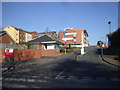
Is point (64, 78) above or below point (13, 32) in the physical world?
below

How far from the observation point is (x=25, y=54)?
19.0 meters

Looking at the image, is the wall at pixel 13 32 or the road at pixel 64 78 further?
the wall at pixel 13 32

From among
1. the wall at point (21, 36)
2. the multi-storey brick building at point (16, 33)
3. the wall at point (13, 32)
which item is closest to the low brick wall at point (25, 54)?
the multi-storey brick building at point (16, 33)

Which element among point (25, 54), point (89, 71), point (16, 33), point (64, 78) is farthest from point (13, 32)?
point (64, 78)

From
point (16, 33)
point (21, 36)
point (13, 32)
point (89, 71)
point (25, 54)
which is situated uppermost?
point (13, 32)

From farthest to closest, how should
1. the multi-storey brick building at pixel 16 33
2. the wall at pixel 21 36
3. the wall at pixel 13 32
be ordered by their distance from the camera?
the wall at pixel 21 36 → the multi-storey brick building at pixel 16 33 → the wall at pixel 13 32

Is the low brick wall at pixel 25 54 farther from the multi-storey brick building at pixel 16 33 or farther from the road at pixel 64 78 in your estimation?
the multi-storey brick building at pixel 16 33

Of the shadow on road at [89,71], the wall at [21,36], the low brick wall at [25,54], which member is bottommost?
the shadow on road at [89,71]

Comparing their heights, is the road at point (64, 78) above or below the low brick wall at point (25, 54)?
below

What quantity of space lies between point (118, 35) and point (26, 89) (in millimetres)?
22259

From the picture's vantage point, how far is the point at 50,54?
2620 cm

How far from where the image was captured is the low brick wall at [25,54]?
57.4ft

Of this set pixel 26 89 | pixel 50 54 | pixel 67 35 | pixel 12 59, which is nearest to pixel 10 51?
pixel 12 59

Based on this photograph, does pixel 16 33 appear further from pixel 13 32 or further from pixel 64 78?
pixel 64 78
